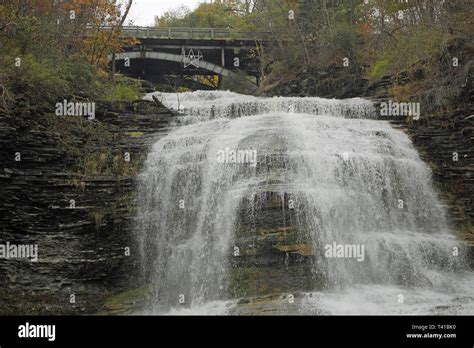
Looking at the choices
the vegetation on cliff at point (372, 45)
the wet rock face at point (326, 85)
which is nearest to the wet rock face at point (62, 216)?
the vegetation on cliff at point (372, 45)

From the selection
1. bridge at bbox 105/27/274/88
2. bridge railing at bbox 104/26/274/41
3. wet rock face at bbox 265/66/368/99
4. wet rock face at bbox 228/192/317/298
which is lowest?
wet rock face at bbox 228/192/317/298

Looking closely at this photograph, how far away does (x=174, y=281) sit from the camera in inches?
536

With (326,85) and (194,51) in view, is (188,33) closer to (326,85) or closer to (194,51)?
(194,51)

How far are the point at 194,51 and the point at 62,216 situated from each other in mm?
22923

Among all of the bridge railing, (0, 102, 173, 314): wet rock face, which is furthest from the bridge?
(0, 102, 173, 314): wet rock face

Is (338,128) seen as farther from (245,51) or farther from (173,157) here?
(245,51)

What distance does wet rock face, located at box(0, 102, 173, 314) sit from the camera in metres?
13.8

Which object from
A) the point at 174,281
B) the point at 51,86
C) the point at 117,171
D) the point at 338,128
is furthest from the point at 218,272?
the point at 51,86

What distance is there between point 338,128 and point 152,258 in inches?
257

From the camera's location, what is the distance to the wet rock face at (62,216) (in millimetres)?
13820

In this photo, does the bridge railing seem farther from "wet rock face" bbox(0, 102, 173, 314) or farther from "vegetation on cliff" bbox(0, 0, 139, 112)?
"wet rock face" bbox(0, 102, 173, 314)

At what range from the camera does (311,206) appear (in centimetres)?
1334

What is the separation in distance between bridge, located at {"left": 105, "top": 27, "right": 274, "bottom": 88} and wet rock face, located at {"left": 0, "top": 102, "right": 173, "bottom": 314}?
1822 cm
